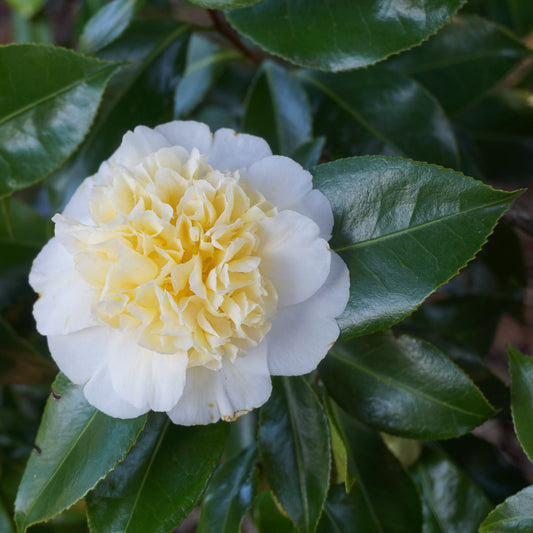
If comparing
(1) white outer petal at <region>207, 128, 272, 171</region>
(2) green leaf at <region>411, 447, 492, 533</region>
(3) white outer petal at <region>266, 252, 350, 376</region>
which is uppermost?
(1) white outer petal at <region>207, 128, 272, 171</region>

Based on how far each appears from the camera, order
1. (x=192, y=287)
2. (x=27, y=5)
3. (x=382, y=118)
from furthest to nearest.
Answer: (x=27, y=5)
(x=382, y=118)
(x=192, y=287)

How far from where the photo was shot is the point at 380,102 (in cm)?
85

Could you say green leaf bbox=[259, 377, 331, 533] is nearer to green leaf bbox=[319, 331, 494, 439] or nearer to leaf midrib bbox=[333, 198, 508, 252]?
green leaf bbox=[319, 331, 494, 439]

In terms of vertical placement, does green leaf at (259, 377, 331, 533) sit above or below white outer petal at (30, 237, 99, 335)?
below

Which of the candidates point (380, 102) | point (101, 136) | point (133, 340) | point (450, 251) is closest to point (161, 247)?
point (133, 340)

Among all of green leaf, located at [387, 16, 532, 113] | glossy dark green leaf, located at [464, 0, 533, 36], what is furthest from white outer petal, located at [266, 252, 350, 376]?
glossy dark green leaf, located at [464, 0, 533, 36]

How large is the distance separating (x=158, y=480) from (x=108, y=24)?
554 millimetres

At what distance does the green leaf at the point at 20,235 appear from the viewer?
33.8 inches

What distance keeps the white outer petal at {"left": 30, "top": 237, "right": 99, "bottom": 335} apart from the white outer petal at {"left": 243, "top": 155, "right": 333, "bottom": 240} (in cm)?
16

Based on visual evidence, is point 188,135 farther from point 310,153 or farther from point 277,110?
point 277,110

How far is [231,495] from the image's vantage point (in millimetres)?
665

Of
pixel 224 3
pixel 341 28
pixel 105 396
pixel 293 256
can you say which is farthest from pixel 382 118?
pixel 105 396

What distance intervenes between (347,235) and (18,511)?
0.40m

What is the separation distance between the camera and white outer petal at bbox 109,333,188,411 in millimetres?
438
